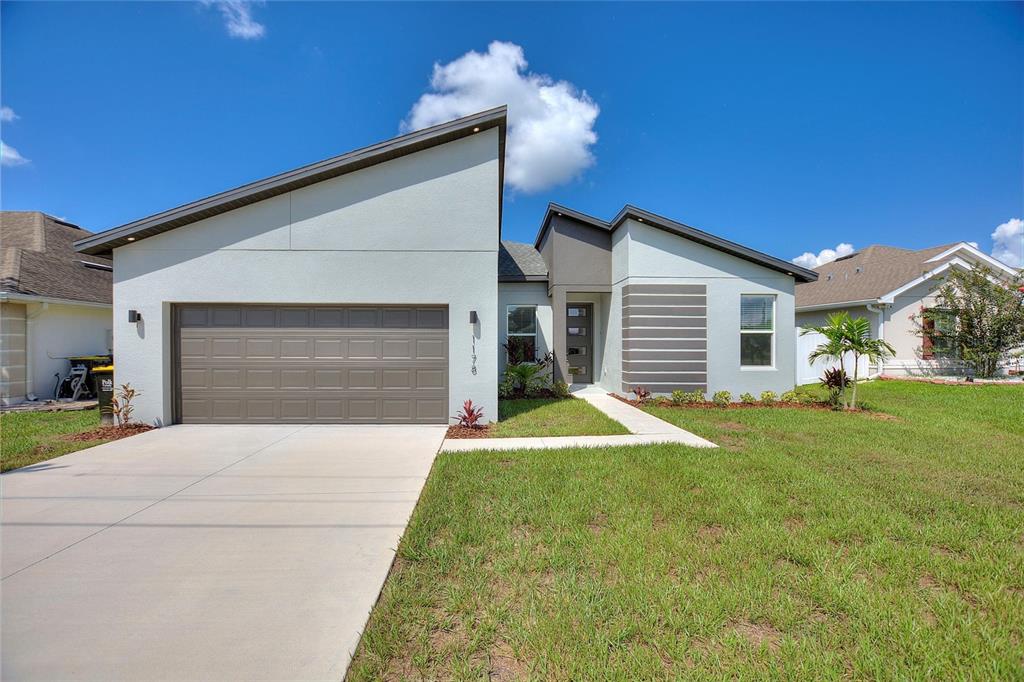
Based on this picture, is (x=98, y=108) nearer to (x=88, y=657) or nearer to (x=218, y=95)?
(x=218, y=95)

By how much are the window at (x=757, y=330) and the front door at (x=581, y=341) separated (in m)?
4.39

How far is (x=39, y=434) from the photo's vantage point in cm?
660

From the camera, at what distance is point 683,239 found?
32.7 feet

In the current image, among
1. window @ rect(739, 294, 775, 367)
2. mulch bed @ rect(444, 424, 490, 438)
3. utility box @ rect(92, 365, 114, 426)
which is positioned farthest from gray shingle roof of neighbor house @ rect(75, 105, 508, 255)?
window @ rect(739, 294, 775, 367)

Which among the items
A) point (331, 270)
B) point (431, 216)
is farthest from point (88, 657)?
point (431, 216)

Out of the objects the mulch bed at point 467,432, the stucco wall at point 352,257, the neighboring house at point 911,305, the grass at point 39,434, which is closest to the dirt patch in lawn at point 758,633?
the mulch bed at point 467,432

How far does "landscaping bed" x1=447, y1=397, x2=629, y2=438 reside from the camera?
264 inches

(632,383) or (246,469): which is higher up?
(632,383)

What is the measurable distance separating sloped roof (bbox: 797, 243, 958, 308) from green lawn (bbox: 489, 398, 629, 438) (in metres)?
12.4

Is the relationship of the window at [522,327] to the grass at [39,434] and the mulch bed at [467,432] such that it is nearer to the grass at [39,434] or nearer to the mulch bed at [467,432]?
the mulch bed at [467,432]

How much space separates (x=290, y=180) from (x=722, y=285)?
401 inches

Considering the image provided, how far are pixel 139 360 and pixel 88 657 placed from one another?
702cm

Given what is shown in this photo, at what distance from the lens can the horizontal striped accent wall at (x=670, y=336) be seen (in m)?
9.91

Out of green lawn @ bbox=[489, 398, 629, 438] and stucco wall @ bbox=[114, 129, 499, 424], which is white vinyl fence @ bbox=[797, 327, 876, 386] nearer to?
green lawn @ bbox=[489, 398, 629, 438]
